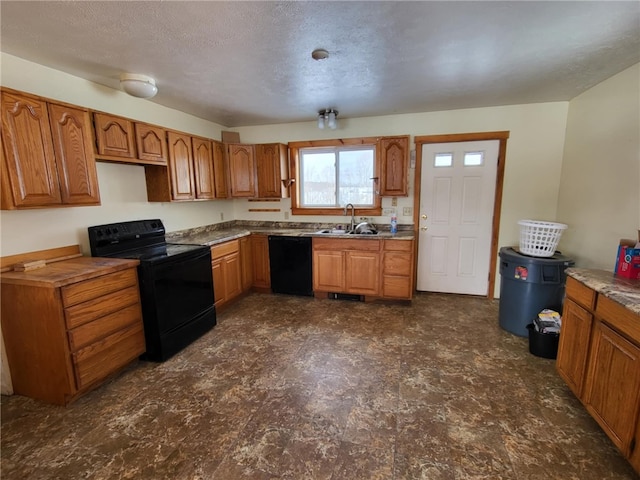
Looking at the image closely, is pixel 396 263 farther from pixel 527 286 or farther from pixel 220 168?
pixel 220 168

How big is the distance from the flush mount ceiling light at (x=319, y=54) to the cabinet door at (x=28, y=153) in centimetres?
185

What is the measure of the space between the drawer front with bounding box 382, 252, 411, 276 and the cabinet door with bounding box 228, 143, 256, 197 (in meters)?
2.03

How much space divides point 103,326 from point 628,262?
3.48 metres

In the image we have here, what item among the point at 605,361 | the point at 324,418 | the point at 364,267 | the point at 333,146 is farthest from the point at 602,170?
the point at 324,418

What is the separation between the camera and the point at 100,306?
214 centimetres

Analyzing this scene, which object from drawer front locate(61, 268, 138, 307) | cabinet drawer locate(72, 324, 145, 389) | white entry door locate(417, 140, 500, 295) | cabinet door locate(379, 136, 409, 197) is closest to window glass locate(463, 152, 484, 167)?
white entry door locate(417, 140, 500, 295)

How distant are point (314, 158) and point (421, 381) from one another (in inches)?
124

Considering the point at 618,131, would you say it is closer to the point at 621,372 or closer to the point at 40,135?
the point at 621,372

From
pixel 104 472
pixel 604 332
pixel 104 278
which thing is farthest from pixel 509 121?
pixel 104 472

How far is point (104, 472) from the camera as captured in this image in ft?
5.10

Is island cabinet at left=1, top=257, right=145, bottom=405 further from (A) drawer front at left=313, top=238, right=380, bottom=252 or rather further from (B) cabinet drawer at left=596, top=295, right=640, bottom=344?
(B) cabinet drawer at left=596, top=295, right=640, bottom=344

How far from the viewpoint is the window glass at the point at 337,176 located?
4.11 m

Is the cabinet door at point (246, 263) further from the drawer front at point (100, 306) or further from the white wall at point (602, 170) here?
the white wall at point (602, 170)

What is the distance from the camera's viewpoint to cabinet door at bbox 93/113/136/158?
7.98ft
